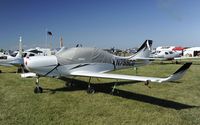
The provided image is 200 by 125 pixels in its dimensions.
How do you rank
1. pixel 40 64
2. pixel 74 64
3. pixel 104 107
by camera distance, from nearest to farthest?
1. pixel 104 107
2. pixel 40 64
3. pixel 74 64

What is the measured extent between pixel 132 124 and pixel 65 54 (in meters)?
5.44

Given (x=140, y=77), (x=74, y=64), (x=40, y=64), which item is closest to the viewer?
(x=140, y=77)

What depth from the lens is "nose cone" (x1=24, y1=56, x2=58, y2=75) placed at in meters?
9.48

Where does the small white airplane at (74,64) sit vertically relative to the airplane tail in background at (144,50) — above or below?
below

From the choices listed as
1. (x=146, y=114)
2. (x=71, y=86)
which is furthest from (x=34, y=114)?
(x=71, y=86)

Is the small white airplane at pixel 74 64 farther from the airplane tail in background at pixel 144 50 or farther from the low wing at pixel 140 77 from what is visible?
the airplane tail in background at pixel 144 50

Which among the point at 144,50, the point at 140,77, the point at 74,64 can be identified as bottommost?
the point at 140,77

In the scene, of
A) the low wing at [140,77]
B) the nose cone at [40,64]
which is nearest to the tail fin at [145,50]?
the low wing at [140,77]

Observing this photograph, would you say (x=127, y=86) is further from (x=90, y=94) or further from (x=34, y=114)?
(x=34, y=114)

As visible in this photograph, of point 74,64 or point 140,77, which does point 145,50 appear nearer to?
point 74,64

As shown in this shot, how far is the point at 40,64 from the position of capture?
9562mm

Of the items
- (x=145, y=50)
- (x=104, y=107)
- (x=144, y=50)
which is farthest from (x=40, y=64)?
(x=145, y=50)

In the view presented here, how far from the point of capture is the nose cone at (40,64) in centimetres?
948

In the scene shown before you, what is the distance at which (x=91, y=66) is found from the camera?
10.8 m
